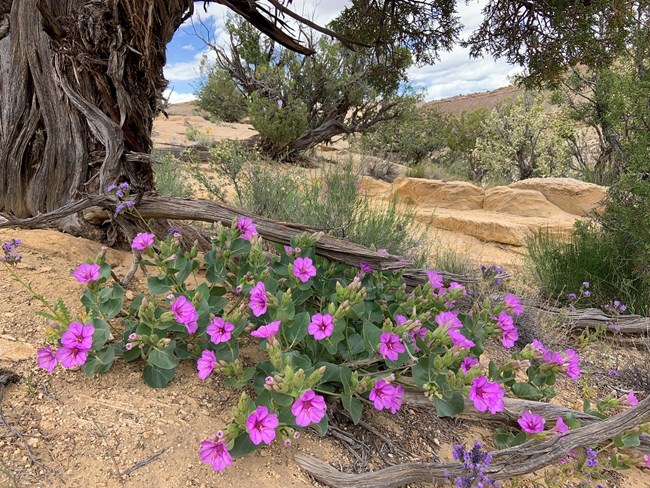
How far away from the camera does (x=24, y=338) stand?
1.67 meters

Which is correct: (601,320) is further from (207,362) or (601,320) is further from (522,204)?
(522,204)

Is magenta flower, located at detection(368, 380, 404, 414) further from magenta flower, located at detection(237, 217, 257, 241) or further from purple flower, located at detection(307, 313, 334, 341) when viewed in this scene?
magenta flower, located at detection(237, 217, 257, 241)

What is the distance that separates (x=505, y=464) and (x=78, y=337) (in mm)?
1477

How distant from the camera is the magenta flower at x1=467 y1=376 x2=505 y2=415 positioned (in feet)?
4.91

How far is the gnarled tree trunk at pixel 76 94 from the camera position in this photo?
217cm

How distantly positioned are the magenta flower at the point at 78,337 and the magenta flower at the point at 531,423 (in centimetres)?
155

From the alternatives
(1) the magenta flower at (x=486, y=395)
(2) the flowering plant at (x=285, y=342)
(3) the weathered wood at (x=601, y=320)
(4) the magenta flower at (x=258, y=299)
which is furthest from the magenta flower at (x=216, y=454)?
(3) the weathered wood at (x=601, y=320)

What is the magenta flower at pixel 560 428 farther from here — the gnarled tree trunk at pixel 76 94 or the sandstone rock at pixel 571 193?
the sandstone rock at pixel 571 193

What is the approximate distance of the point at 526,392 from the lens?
1836 mm

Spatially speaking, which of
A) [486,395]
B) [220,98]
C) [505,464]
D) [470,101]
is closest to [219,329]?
[486,395]

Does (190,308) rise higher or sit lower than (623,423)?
higher

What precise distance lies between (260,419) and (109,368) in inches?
26.5

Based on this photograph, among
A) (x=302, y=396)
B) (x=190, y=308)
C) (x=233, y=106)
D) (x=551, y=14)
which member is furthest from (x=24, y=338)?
(x=233, y=106)

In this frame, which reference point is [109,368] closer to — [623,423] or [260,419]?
[260,419]
